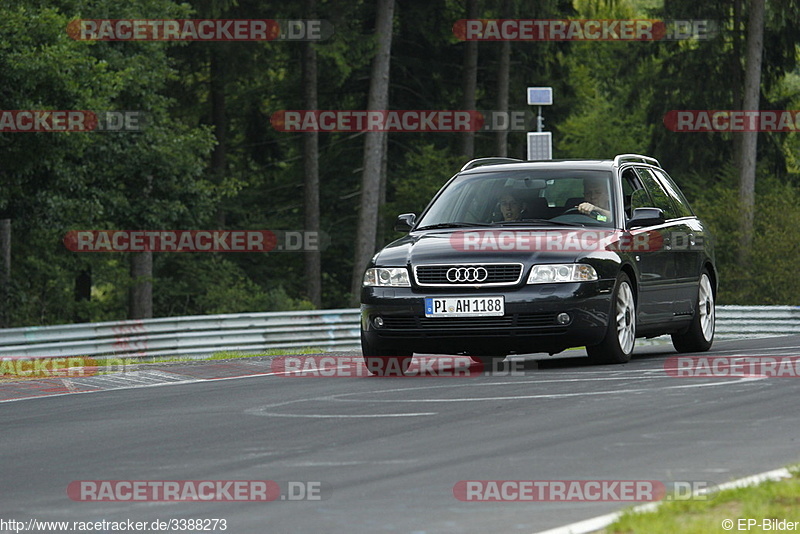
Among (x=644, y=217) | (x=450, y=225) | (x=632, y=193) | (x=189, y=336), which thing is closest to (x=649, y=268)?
(x=644, y=217)

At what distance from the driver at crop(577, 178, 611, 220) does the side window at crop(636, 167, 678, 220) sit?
1033 mm

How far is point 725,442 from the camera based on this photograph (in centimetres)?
805

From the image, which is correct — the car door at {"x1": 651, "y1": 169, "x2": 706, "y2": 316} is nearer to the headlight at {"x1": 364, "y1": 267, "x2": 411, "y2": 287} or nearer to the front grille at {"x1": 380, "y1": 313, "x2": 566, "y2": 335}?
the front grille at {"x1": 380, "y1": 313, "x2": 566, "y2": 335}

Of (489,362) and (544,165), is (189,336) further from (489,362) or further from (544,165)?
(544,165)

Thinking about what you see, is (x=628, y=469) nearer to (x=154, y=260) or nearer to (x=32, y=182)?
(x=32, y=182)

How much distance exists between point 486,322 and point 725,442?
4.23 metres

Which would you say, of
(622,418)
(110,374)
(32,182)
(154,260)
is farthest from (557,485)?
(154,260)

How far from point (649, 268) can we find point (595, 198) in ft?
2.65

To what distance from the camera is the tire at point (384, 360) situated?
12.8 meters

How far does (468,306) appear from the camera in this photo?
1213 centimetres

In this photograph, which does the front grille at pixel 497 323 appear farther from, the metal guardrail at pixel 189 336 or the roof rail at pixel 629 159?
the metal guardrail at pixel 189 336

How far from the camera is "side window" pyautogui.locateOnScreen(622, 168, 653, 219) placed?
45.9 ft

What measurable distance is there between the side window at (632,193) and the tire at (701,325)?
3.69 ft

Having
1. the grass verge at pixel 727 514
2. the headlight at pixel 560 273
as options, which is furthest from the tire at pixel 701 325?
the grass verge at pixel 727 514
